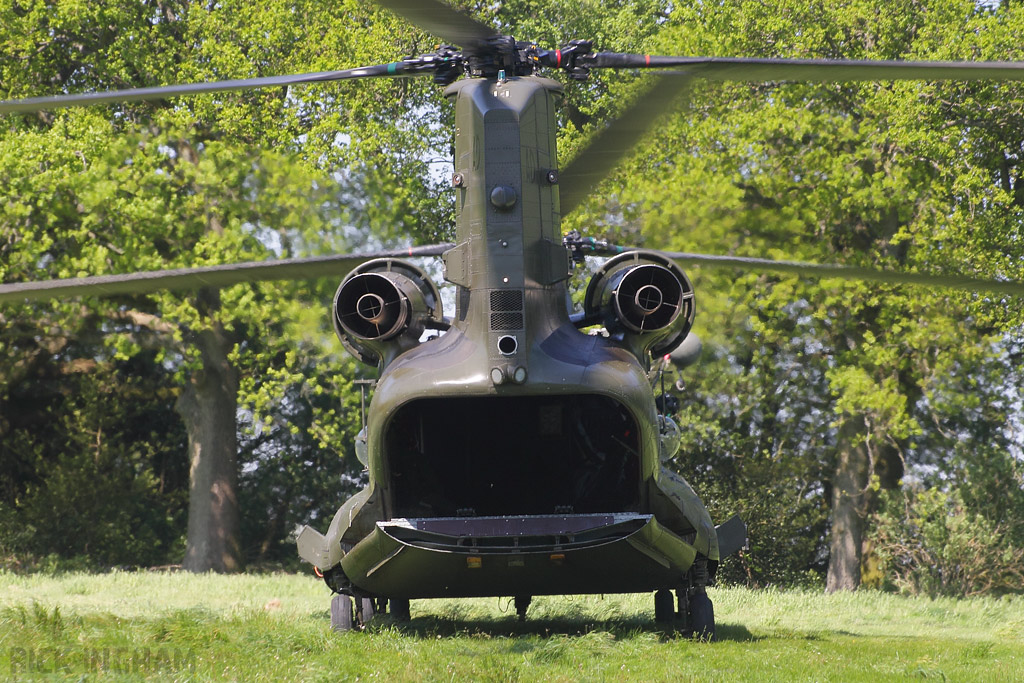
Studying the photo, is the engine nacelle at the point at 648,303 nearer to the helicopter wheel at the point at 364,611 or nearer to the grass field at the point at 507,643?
the grass field at the point at 507,643

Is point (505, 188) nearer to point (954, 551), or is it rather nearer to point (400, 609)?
point (400, 609)

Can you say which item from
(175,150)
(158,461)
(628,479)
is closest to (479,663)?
(628,479)

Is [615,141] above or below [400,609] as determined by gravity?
above

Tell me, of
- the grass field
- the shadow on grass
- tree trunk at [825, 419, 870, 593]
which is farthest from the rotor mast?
tree trunk at [825, 419, 870, 593]

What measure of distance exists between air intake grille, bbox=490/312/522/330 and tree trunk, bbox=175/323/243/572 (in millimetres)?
18580

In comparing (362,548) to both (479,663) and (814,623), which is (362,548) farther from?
(814,623)

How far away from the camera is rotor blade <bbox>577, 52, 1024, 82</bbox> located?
6723 millimetres

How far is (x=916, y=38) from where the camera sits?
24359 millimetres

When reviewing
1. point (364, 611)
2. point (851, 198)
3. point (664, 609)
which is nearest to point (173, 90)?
point (364, 611)

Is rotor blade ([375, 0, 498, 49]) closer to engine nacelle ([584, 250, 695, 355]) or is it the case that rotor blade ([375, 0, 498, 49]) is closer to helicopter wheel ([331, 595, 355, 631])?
engine nacelle ([584, 250, 695, 355])

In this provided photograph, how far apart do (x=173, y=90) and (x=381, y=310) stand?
10.6 feet

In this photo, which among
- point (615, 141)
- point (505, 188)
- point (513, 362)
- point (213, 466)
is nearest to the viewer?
point (513, 362)

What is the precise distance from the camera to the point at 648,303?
445 inches

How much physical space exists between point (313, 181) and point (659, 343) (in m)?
13.3
